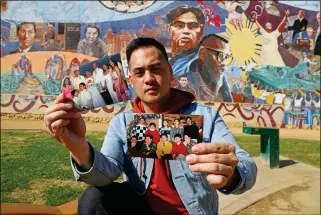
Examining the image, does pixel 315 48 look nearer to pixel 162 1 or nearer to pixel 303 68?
pixel 303 68

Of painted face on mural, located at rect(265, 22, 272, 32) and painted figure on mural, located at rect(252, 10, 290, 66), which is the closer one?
painted figure on mural, located at rect(252, 10, 290, 66)

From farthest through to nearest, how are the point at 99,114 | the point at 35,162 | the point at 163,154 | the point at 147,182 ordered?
the point at 99,114 < the point at 35,162 < the point at 147,182 < the point at 163,154

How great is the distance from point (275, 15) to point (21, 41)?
10.2m

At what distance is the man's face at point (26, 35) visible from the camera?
43.9 ft

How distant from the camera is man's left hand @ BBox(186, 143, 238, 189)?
44.6 inches

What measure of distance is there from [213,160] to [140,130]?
33cm

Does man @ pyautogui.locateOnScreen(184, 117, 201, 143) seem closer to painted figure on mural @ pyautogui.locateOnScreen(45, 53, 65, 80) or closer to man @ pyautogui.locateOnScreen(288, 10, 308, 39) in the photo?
painted figure on mural @ pyautogui.locateOnScreen(45, 53, 65, 80)

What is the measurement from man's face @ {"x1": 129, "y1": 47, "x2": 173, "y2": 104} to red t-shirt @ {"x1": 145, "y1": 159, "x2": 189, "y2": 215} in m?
0.32

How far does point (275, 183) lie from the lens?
4.79 metres

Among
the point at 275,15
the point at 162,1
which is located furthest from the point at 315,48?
Result: the point at 162,1

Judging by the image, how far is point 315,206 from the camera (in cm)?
392

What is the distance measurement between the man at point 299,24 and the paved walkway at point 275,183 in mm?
8202

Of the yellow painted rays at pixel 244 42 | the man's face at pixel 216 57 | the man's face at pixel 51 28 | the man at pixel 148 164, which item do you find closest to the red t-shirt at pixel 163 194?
the man at pixel 148 164

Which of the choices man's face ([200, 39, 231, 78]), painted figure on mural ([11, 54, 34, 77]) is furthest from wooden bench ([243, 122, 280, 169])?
painted figure on mural ([11, 54, 34, 77])
